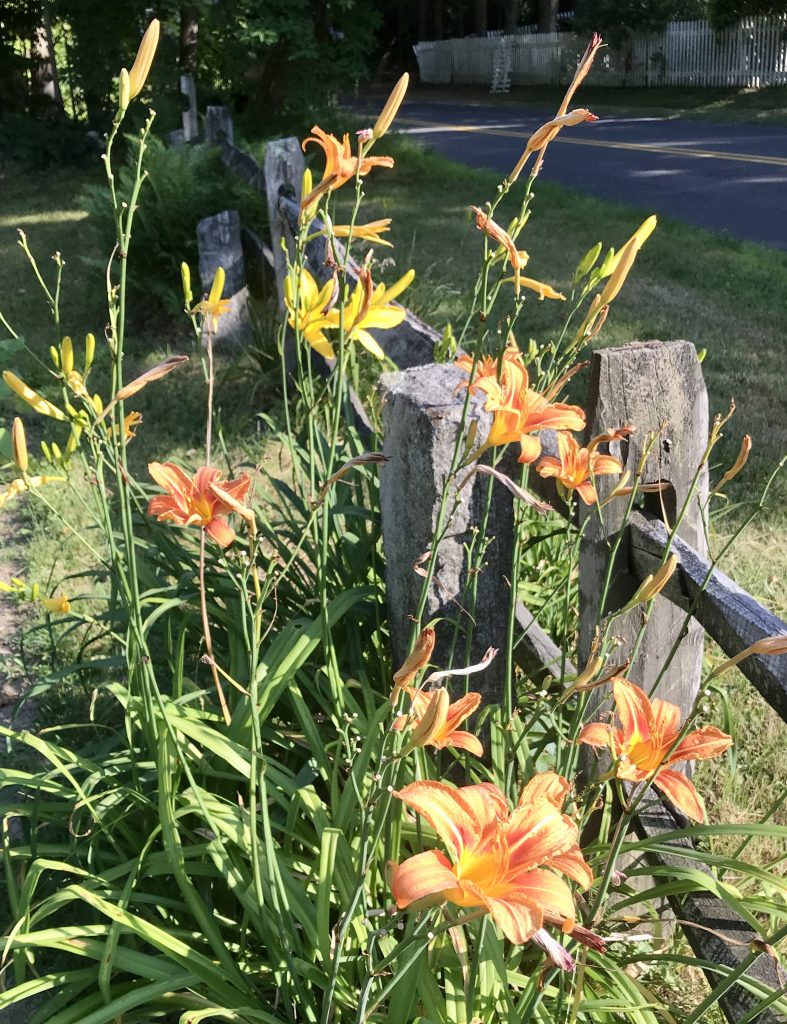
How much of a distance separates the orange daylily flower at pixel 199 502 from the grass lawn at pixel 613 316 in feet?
2.39

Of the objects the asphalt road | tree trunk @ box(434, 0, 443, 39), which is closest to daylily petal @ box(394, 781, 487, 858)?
the asphalt road

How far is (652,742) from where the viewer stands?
1.15 m

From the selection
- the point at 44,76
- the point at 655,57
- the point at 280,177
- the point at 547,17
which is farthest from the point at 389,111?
the point at 547,17

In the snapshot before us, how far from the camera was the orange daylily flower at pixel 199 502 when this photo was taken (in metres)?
1.26

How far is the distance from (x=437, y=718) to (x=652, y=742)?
0.44 metres

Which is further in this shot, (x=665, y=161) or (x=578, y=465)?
(x=665, y=161)

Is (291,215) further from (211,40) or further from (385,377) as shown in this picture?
(211,40)

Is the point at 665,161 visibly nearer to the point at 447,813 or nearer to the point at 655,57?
the point at 447,813

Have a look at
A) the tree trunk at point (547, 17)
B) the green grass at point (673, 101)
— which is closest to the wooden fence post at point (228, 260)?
the green grass at point (673, 101)

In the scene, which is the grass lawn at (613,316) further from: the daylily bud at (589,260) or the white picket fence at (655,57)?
the white picket fence at (655,57)

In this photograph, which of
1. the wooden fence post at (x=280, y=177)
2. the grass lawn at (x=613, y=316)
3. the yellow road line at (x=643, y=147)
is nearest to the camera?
the grass lawn at (x=613, y=316)

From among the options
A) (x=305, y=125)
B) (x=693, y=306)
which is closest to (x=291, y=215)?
(x=693, y=306)

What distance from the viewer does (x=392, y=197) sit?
9.59 metres

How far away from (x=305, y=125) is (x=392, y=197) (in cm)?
145
